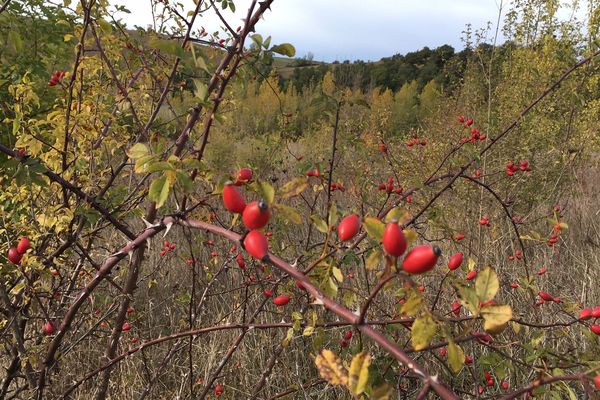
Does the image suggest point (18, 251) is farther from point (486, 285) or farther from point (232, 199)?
point (486, 285)

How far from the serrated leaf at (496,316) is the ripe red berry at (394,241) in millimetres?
180

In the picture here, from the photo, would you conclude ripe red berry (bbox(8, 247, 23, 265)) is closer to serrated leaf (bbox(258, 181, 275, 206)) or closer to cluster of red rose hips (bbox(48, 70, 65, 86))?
cluster of red rose hips (bbox(48, 70, 65, 86))

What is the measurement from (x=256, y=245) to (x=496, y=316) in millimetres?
320

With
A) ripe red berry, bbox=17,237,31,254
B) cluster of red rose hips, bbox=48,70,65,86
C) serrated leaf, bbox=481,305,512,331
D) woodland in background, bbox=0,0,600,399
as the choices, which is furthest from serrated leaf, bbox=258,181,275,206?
cluster of red rose hips, bbox=48,70,65,86

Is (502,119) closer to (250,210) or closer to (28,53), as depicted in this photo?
(28,53)

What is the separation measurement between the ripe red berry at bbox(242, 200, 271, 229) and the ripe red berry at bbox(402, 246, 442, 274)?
0.60ft

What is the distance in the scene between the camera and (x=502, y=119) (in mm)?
4867

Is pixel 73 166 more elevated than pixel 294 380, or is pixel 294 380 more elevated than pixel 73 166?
pixel 73 166

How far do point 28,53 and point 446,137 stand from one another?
438 cm

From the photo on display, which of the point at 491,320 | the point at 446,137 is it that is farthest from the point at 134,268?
the point at 446,137

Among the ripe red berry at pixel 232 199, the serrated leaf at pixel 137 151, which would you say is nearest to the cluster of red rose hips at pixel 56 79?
the serrated leaf at pixel 137 151

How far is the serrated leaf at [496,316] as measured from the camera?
577 millimetres

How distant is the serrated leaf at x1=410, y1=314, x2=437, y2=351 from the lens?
54 centimetres

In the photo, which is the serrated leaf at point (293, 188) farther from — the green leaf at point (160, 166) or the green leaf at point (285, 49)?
the green leaf at point (285, 49)
